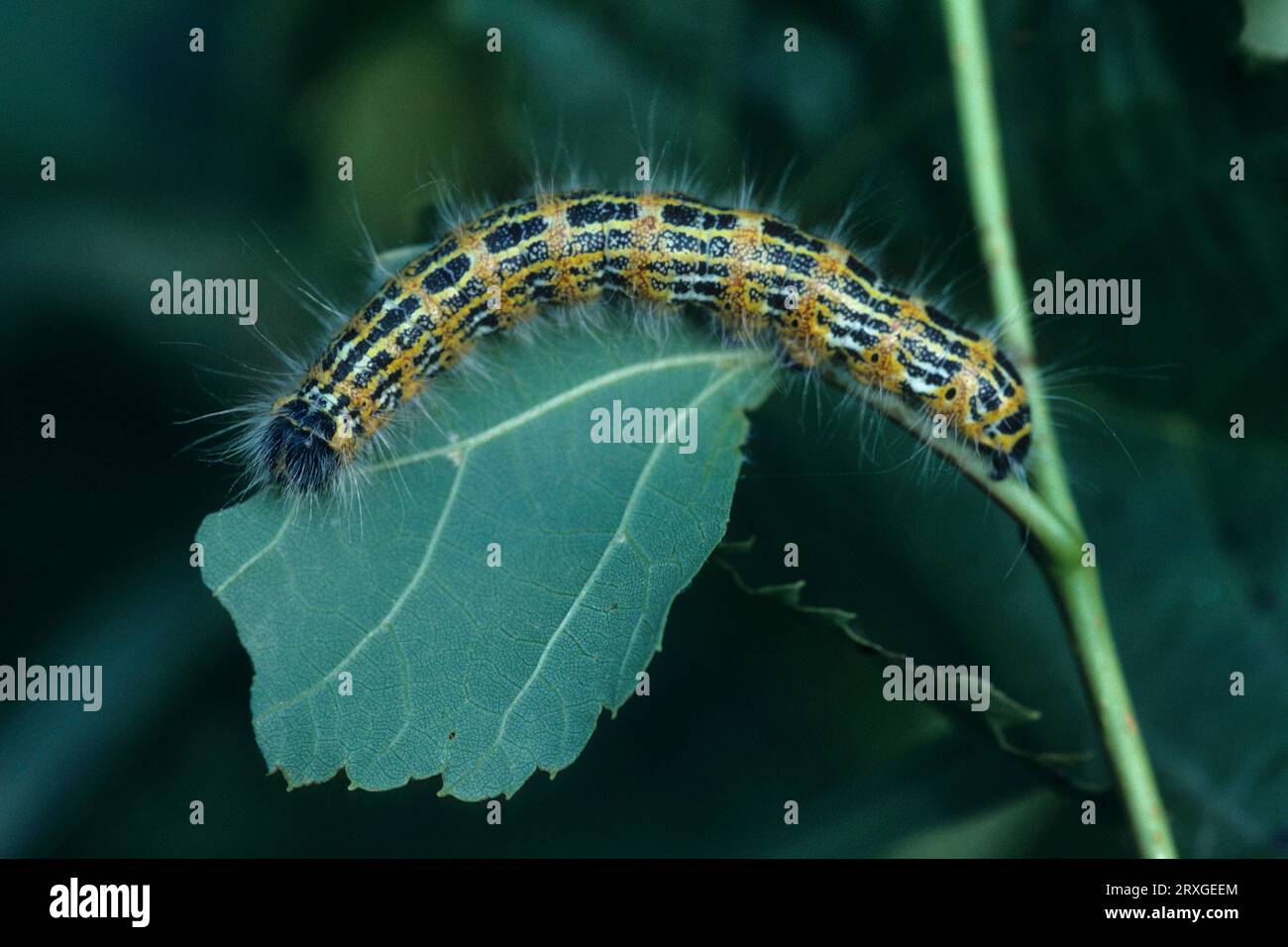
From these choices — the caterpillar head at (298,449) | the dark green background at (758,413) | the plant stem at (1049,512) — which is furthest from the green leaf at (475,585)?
the plant stem at (1049,512)

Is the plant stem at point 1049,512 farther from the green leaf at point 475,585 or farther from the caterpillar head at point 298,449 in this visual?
the caterpillar head at point 298,449

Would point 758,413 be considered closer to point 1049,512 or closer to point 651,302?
point 651,302

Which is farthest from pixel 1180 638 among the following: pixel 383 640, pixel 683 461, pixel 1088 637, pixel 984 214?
pixel 383 640

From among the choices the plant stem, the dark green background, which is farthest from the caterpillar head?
the plant stem

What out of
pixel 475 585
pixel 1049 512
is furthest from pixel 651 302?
pixel 1049 512

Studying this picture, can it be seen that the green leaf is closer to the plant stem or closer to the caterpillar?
the caterpillar

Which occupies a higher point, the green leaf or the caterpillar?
the caterpillar
